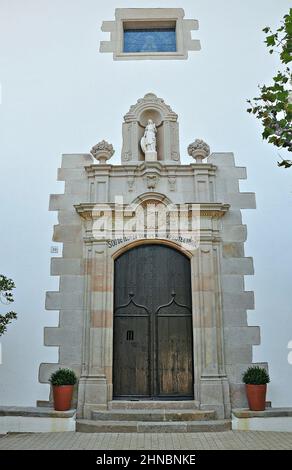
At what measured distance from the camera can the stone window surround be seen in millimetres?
7957

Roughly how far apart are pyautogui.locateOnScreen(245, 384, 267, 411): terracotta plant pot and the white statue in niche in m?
3.63

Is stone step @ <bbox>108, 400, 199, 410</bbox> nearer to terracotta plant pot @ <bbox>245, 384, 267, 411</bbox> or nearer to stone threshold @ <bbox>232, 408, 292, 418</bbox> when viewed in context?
stone threshold @ <bbox>232, 408, 292, 418</bbox>

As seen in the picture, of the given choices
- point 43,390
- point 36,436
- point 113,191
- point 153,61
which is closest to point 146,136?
point 113,191

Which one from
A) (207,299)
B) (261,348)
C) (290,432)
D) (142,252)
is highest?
(142,252)

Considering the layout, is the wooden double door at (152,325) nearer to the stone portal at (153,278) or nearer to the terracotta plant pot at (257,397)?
the stone portal at (153,278)

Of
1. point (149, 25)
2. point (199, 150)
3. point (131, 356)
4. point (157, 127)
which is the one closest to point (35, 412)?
point (131, 356)

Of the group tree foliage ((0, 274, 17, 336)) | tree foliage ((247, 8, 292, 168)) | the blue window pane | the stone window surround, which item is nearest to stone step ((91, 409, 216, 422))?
tree foliage ((0, 274, 17, 336))

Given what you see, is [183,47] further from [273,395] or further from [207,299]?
[273,395]

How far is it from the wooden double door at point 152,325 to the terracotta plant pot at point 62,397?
2.28ft

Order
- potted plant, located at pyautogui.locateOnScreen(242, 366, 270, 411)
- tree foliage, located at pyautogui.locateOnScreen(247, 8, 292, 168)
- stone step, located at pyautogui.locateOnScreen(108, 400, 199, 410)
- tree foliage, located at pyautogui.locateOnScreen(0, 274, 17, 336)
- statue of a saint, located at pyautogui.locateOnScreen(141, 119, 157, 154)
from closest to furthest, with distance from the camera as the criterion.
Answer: tree foliage, located at pyautogui.locateOnScreen(247, 8, 292, 168)
tree foliage, located at pyautogui.locateOnScreen(0, 274, 17, 336)
potted plant, located at pyautogui.locateOnScreen(242, 366, 270, 411)
stone step, located at pyautogui.locateOnScreen(108, 400, 199, 410)
statue of a saint, located at pyautogui.locateOnScreen(141, 119, 157, 154)

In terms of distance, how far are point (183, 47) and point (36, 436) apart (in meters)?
6.60

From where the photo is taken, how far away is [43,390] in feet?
20.3

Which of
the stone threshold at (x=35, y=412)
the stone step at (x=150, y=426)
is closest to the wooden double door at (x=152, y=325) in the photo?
the stone step at (x=150, y=426)

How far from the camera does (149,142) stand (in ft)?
23.6
